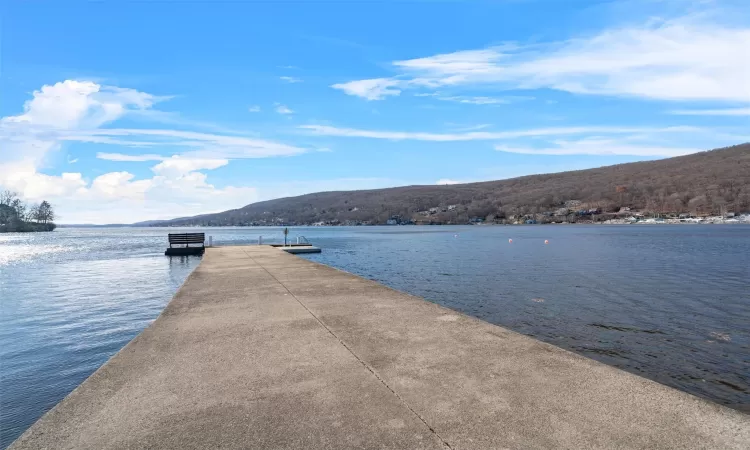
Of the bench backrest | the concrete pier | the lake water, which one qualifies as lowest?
the lake water

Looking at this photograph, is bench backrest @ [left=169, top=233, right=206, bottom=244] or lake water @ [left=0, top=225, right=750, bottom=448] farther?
bench backrest @ [left=169, top=233, right=206, bottom=244]

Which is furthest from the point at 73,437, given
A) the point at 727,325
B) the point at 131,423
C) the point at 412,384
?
the point at 727,325

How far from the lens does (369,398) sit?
14.4 ft

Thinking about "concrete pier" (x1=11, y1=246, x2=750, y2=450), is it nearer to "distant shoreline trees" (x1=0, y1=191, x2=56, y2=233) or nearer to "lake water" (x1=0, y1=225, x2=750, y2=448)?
"lake water" (x1=0, y1=225, x2=750, y2=448)

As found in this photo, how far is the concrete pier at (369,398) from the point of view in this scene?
143 inches

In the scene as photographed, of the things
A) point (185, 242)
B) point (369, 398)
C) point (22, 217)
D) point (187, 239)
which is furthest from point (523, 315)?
point (22, 217)

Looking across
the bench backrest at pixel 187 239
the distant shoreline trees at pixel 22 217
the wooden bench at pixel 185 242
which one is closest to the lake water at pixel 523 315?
the wooden bench at pixel 185 242

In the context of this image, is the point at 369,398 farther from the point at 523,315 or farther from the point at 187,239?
the point at 187,239

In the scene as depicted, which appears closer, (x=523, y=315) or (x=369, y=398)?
(x=369, y=398)

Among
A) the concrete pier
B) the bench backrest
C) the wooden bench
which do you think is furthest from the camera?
the bench backrest

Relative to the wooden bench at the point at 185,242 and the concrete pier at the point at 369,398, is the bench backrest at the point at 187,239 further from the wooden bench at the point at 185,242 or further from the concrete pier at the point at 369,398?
the concrete pier at the point at 369,398

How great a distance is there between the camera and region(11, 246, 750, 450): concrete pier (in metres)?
3.64

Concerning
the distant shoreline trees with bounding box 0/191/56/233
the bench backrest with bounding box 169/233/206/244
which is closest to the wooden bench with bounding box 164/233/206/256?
the bench backrest with bounding box 169/233/206/244

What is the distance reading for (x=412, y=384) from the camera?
473cm
